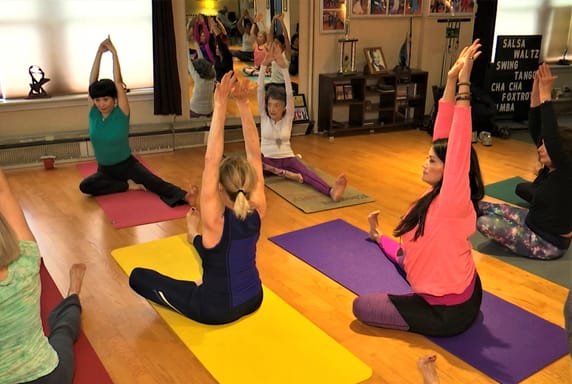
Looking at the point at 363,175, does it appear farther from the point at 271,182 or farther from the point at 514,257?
the point at 514,257

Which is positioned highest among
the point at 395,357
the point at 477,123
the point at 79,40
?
the point at 79,40

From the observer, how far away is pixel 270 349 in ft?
7.97

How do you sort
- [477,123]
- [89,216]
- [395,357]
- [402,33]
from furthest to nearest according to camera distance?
[402,33] → [477,123] → [89,216] → [395,357]

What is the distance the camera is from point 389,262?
331 centimetres

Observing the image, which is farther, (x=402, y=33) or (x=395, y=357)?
(x=402, y=33)

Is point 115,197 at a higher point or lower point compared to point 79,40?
lower

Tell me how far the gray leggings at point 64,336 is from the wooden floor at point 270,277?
0.53 ft

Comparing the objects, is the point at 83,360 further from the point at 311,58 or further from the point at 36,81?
the point at 311,58

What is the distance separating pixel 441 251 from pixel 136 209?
2495 mm

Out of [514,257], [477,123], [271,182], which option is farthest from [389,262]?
[477,123]

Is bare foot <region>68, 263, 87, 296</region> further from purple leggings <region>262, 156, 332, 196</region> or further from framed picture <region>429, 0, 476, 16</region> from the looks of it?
framed picture <region>429, 0, 476, 16</region>

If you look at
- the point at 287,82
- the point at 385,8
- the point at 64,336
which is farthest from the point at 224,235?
the point at 385,8

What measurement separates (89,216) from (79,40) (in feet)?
7.66

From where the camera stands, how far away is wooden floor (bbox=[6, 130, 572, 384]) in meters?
2.39
